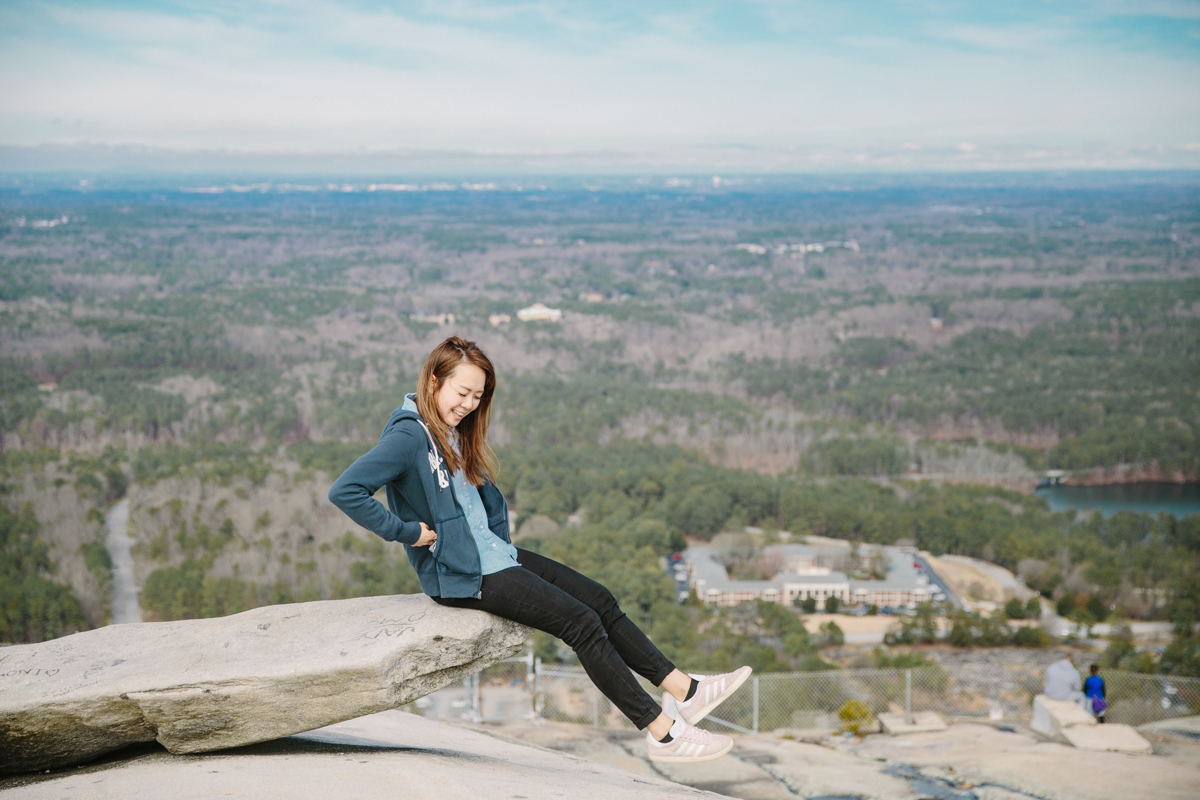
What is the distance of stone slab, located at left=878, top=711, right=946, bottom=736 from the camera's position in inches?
572

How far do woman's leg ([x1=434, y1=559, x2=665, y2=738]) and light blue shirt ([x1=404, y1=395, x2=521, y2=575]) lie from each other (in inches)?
2.9

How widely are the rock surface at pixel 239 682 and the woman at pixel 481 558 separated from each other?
0.38m

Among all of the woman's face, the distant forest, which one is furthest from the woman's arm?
the distant forest

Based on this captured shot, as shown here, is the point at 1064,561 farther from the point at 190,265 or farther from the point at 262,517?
the point at 190,265

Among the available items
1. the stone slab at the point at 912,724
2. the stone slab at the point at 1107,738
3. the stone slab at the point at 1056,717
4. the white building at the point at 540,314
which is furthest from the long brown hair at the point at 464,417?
the white building at the point at 540,314

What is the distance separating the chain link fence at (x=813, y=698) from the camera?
60.1 feet

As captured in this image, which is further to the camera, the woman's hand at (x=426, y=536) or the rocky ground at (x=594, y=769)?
the rocky ground at (x=594, y=769)

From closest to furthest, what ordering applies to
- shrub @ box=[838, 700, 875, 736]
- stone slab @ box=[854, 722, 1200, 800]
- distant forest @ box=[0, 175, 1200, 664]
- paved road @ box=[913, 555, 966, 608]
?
1. stone slab @ box=[854, 722, 1200, 800]
2. shrub @ box=[838, 700, 875, 736]
3. paved road @ box=[913, 555, 966, 608]
4. distant forest @ box=[0, 175, 1200, 664]

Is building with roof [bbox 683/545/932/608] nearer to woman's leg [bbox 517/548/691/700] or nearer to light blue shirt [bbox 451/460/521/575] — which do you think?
woman's leg [bbox 517/548/691/700]

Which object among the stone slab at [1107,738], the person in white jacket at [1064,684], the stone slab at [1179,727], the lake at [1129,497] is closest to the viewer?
the stone slab at [1107,738]

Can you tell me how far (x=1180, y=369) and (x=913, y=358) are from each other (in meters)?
26.9

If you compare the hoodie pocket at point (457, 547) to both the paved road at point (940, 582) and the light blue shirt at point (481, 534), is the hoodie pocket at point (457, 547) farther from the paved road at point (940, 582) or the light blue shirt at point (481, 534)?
the paved road at point (940, 582)

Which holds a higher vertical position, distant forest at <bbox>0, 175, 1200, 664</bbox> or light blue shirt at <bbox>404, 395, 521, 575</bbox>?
light blue shirt at <bbox>404, 395, 521, 575</bbox>

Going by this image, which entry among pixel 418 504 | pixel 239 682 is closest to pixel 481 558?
pixel 418 504
